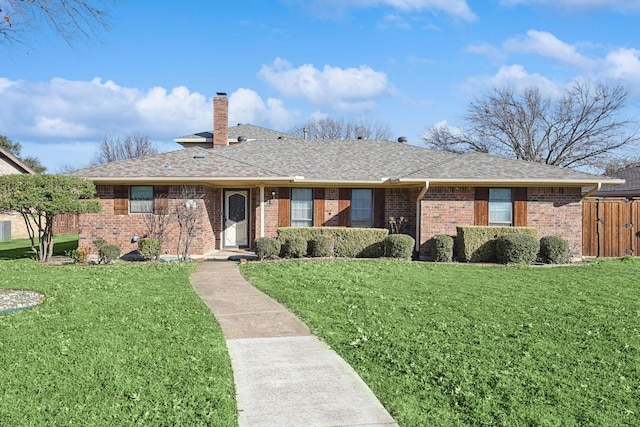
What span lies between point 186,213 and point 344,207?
5055 millimetres

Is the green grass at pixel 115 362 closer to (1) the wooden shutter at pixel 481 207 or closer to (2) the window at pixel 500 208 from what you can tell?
(1) the wooden shutter at pixel 481 207

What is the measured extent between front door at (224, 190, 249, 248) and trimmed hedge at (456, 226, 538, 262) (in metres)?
7.16

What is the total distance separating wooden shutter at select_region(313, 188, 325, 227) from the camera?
54.2ft

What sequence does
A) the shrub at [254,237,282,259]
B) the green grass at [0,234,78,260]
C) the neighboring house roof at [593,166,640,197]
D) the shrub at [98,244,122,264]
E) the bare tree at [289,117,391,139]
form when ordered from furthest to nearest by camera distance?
the bare tree at [289,117,391,139] → the neighboring house roof at [593,166,640,197] → the green grass at [0,234,78,260] → the shrub at [254,237,282,259] → the shrub at [98,244,122,264]

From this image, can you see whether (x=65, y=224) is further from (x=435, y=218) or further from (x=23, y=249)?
(x=435, y=218)

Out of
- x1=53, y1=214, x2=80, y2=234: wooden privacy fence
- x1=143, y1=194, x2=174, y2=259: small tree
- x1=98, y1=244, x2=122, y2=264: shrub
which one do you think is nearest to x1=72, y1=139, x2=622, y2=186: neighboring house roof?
x1=143, y1=194, x2=174, y2=259: small tree

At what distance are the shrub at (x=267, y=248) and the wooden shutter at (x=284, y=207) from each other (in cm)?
231

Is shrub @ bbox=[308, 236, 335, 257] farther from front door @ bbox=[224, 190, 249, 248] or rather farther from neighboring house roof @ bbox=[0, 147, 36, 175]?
neighboring house roof @ bbox=[0, 147, 36, 175]

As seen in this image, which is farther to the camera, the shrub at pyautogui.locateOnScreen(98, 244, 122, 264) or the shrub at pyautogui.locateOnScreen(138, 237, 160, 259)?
the shrub at pyautogui.locateOnScreen(138, 237, 160, 259)

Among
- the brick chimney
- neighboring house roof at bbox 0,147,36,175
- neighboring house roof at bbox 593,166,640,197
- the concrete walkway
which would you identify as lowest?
the concrete walkway

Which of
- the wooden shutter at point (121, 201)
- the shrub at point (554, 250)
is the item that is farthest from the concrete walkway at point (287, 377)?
the shrub at point (554, 250)

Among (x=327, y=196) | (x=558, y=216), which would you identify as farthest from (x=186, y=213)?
(x=558, y=216)

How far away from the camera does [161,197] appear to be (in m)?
15.3

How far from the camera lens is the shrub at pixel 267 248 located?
45.9 feet
